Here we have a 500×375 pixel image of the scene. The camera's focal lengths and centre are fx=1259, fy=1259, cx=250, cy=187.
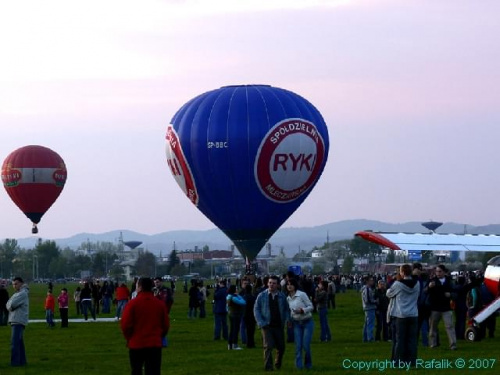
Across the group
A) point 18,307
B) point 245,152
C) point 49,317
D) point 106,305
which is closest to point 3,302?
point 49,317

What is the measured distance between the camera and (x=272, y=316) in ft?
75.0

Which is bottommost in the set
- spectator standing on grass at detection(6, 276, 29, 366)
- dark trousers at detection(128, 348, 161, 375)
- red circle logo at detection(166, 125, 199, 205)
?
dark trousers at detection(128, 348, 161, 375)

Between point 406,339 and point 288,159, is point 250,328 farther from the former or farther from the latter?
point 288,159

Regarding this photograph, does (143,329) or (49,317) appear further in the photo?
(49,317)

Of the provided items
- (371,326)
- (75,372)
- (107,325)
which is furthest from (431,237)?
(107,325)

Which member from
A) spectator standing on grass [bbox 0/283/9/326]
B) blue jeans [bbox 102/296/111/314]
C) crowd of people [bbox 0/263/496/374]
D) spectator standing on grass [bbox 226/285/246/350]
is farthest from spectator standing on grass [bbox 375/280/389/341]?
blue jeans [bbox 102/296/111/314]

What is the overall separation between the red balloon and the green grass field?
44537 mm

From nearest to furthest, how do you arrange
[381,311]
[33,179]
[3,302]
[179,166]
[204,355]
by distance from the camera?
[204,355] → [381,311] → [3,302] → [179,166] → [33,179]

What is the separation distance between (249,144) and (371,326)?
28934mm

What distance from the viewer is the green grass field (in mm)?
23797

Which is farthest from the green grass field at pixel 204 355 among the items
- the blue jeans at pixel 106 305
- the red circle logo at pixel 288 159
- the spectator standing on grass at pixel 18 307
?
the red circle logo at pixel 288 159

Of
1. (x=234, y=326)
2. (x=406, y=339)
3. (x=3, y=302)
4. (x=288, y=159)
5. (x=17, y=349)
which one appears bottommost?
(x=17, y=349)

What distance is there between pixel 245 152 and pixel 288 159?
2.46m

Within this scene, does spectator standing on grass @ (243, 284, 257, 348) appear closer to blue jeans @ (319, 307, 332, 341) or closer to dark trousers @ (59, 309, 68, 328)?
blue jeans @ (319, 307, 332, 341)
